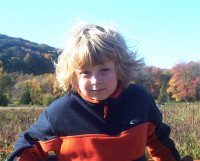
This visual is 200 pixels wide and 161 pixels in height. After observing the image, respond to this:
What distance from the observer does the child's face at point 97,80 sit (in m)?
1.60

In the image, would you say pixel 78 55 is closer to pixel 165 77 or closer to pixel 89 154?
pixel 89 154

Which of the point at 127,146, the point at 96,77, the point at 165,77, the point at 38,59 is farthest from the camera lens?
the point at 38,59

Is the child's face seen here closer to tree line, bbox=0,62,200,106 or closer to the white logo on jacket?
the white logo on jacket

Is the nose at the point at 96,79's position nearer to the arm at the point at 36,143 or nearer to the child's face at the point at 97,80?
Answer: the child's face at the point at 97,80

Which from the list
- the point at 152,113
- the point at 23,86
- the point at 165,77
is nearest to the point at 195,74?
the point at 165,77

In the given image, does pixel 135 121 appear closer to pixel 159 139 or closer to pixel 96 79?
pixel 159 139

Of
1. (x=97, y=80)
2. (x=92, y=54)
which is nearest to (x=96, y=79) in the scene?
(x=97, y=80)

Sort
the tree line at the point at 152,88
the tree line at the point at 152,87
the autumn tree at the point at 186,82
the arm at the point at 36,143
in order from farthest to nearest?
the autumn tree at the point at 186,82 < the tree line at the point at 152,88 < the tree line at the point at 152,87 < the arm at the point at 36,143

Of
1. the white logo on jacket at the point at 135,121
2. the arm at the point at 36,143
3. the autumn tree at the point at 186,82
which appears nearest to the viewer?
the arm at the point at 36,143

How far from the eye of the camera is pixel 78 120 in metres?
1.66

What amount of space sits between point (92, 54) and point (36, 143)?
2.02 feet

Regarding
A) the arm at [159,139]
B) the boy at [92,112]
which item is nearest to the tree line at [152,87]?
the arm at [159,139]

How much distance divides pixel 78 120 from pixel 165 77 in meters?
30.8

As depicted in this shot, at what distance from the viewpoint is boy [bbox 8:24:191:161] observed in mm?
1601
